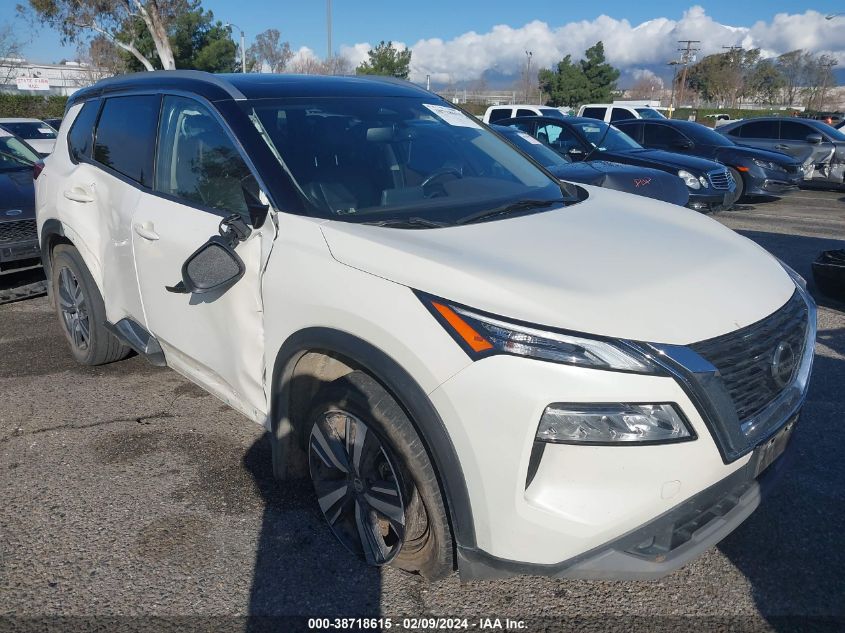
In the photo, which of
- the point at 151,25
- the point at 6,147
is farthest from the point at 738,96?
the point at 6,147

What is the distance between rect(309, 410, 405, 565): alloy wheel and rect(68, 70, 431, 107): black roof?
157 cm

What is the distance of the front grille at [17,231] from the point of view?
20.0ft

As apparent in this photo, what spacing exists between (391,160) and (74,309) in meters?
2.68

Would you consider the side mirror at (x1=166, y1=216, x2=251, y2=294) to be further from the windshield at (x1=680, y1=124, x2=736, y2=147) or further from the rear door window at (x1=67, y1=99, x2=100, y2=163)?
the windshield at (x1=680, y1=124, x2=736, y2=147)

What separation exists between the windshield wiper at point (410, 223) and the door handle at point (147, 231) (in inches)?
49.7

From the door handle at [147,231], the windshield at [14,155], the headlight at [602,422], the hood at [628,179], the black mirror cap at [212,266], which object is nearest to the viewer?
the headlight at [602,422]

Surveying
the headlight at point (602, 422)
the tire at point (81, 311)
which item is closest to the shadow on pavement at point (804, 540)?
the headlight at point (602, 422)

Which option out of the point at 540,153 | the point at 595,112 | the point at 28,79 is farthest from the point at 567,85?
the point at 540,153

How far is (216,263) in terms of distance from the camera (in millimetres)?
2730

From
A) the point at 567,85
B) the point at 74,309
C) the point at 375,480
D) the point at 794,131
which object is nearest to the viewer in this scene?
the point at 375,480

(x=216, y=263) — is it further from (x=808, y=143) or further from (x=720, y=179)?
(x=808, y=143)

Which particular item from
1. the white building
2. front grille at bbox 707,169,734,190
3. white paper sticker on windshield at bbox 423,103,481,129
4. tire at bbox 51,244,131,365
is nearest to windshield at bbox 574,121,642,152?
front grille at bbox 707,169,734,190

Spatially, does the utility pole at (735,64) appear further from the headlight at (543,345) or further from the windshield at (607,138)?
the headlight at (543,345)

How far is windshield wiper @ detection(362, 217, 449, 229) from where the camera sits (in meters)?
2.59
